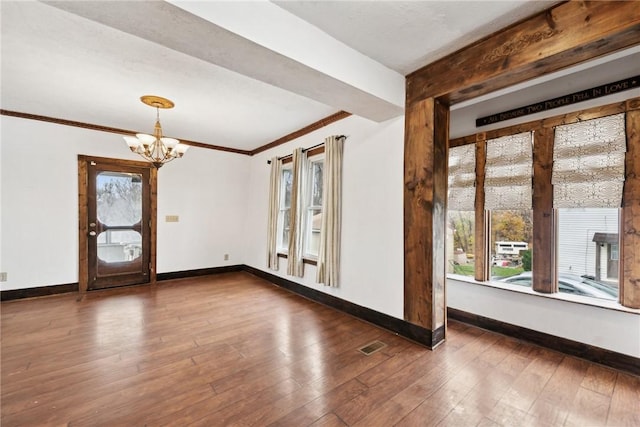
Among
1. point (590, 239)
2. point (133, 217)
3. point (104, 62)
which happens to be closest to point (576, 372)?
point (590, 239)

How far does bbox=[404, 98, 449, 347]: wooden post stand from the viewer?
8.70 ft

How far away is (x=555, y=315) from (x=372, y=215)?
202 centimetres

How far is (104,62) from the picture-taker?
2602 mm

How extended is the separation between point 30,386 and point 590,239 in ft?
15.9

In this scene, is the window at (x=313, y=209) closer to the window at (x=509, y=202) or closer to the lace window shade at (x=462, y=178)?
the lace window shade at (x=462, y=178)

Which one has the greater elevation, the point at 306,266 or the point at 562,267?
the point at 562,267

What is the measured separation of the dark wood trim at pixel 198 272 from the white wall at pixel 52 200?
95mm

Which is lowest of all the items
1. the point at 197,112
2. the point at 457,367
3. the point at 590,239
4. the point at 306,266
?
the point at 457,367

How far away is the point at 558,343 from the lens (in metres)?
2.60

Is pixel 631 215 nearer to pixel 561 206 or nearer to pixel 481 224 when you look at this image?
pixel 561 206

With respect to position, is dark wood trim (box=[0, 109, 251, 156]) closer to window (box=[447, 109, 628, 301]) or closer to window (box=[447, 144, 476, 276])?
window (box=[447, 144, 476, 276])

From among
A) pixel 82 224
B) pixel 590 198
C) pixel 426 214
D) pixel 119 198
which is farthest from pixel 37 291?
pixel 590 198

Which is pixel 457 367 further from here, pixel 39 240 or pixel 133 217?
Answer: pixel 39 240

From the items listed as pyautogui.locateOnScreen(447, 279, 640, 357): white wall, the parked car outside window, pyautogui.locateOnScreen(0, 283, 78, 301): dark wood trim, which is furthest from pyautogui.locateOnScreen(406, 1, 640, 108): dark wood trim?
pyautogui.locateOnScreen(0, 283, 78, 301): dark wood trim
